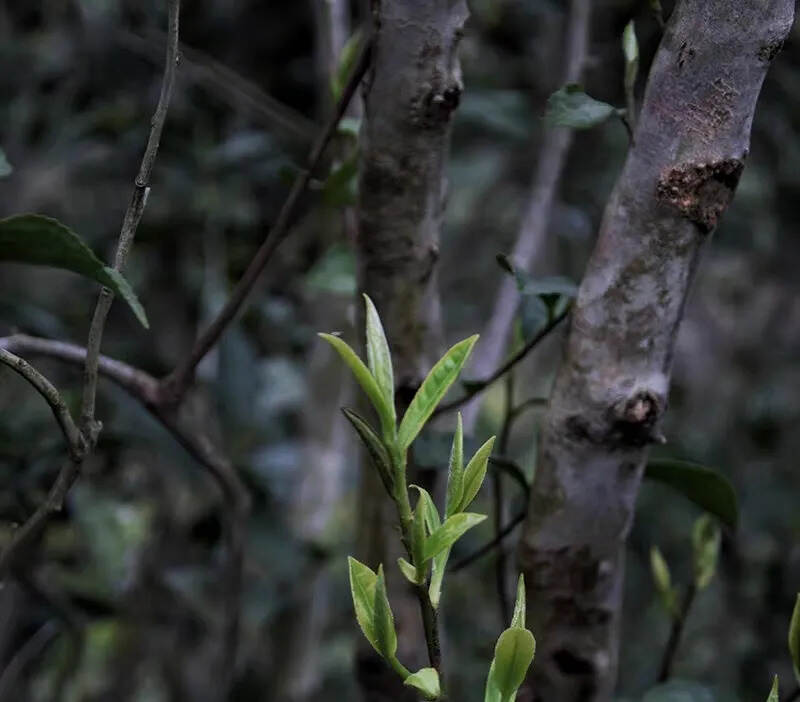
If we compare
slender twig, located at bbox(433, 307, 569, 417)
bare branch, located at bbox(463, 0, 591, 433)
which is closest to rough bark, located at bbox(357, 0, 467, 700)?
slender twig, located at bbox(433, 307, 569, 417)

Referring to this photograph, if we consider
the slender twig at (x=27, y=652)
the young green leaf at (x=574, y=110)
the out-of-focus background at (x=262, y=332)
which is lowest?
the slender twig at (x=27, y=652)

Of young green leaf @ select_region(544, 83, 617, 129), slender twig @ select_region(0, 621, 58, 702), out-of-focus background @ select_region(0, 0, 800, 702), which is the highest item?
young green leaf @ select_region(544, 83, 617, 129)

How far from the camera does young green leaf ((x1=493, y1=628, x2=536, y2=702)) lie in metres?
0.36

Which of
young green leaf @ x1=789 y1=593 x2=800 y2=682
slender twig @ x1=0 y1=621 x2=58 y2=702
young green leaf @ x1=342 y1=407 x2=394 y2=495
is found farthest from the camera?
slender twig @ x1=0 y1=621 x2=58 y2=702

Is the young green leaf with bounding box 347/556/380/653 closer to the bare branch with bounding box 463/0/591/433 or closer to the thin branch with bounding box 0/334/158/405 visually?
the thin branch with bounding box 0/334/158/405

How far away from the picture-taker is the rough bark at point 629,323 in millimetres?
427

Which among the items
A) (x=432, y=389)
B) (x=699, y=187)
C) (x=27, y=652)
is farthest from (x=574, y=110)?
(x=27, y=652)

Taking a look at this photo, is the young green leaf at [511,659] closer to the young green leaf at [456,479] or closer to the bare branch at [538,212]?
the young green leaf at [456,479]

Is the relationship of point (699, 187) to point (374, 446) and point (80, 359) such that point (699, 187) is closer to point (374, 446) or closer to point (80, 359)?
point (374, 446)

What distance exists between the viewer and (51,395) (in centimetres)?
43

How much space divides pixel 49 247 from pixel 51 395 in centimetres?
8

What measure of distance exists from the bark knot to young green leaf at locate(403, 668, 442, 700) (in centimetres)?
23

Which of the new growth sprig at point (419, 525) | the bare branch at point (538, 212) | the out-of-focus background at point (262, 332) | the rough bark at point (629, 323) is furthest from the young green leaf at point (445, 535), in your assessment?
the out-of-focus background at point (262, 332)

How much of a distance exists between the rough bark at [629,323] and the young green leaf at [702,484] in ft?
0.14
